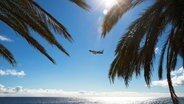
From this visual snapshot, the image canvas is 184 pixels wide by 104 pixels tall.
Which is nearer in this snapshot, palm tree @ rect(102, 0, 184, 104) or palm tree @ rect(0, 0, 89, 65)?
palm tree @ rect(0, 0, 89, 65)

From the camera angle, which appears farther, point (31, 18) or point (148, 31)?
point (148, 31)

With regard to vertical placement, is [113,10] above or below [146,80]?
above

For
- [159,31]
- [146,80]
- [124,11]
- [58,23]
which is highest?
[124,11]

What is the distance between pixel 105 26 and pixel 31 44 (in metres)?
3.31

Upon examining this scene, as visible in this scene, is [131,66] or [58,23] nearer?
[58,23]

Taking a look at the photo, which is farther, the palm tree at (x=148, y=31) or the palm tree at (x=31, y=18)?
the palm tree at (x=148, y=31)

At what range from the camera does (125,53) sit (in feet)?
28.7

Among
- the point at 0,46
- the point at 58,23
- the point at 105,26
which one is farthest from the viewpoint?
the point at 105,26

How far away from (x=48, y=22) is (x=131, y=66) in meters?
4.11

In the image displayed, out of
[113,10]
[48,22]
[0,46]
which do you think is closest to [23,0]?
[48,22]

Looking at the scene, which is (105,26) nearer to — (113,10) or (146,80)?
(113,10)

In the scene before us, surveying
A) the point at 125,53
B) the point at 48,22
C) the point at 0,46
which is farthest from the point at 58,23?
the point at 125,53

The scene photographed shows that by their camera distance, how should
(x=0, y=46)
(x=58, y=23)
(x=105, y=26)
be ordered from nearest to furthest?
(x=58, y=23), (x=0, y=46), (x=105, y=26)

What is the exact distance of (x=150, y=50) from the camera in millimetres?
8477
